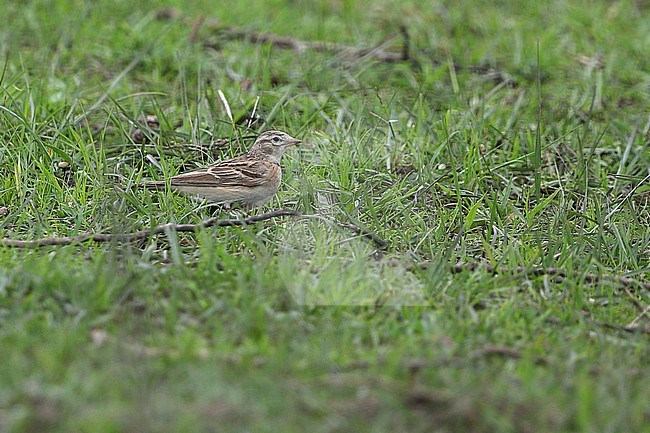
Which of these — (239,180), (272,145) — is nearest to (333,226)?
(239,180)

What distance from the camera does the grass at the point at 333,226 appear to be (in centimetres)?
368

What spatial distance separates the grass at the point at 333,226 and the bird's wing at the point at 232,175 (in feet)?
0.62

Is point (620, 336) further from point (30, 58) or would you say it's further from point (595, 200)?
point (30, 58)

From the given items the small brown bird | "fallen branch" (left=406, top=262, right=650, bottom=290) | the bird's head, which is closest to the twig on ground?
"fallen branch" (left=406, top=262, right=650, bottom=290)

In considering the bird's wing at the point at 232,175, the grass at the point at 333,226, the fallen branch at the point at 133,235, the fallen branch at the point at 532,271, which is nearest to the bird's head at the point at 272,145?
the bird's wing at the point at 232,175

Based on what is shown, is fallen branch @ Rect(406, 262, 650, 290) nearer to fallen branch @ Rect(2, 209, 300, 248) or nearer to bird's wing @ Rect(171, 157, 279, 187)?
fallen branch @ Rect(2, 209, 300, 248)

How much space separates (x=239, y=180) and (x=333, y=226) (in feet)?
2.76

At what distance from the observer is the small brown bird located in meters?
5.86

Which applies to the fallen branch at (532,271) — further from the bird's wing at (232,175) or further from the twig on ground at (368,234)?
the bird's wing at (232,175)

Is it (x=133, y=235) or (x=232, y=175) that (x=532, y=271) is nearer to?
(x=232, y=175)

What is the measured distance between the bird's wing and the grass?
0.62 ft

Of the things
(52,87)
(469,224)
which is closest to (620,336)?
(469,224)

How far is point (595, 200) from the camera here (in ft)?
19.7

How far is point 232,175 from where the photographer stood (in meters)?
5.98
